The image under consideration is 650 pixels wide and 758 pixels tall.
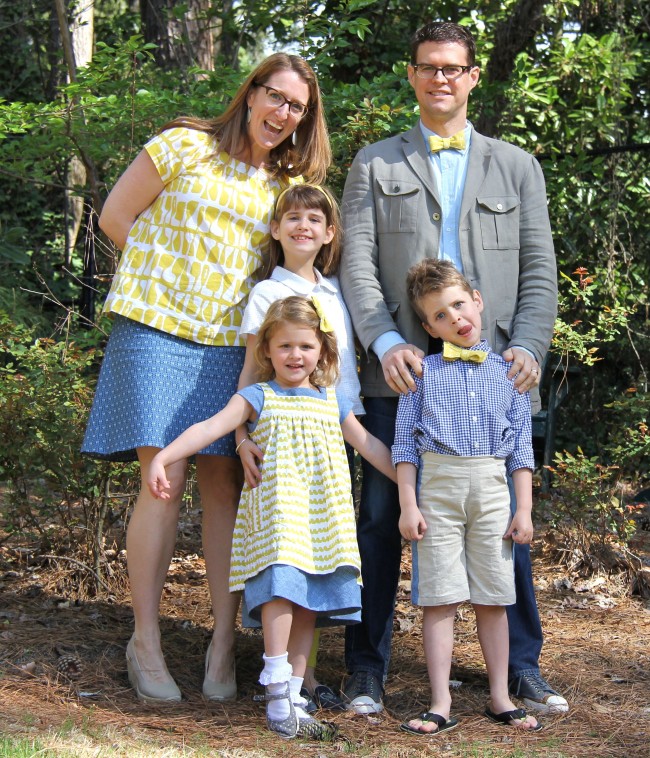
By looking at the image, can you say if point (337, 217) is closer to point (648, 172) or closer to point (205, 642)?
point (205, 642)

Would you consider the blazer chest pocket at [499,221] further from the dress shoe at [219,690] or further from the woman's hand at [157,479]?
the dress shoe at [219,690]

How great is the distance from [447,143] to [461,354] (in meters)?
0.78

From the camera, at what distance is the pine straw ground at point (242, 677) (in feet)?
9.98

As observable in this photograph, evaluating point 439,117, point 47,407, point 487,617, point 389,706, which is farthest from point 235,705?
point 439,117

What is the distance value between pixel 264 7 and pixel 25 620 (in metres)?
4.56

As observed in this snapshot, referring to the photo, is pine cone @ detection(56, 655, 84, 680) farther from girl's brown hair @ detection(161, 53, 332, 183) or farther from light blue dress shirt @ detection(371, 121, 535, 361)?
girl's brown hair @ detection(161, 53, 332, 183)

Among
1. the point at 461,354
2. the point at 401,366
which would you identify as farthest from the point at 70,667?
the point at 461,354

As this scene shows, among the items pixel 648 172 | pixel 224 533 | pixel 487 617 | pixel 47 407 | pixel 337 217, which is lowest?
pixel 487 617

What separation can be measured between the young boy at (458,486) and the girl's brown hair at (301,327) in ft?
0.97

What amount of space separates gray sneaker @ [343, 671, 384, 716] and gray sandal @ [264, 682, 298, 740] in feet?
1.07

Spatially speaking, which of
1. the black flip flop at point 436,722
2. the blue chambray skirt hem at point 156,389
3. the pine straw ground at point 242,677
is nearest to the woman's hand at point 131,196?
the blue chambray skirt hem at point 156,389

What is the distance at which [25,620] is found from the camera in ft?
14.0

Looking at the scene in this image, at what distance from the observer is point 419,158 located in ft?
11.5

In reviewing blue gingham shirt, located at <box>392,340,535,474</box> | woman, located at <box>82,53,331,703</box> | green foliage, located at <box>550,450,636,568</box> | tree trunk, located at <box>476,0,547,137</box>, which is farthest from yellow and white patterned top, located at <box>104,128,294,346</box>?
tree trunk, located at <box>476,0,547,137</box>
